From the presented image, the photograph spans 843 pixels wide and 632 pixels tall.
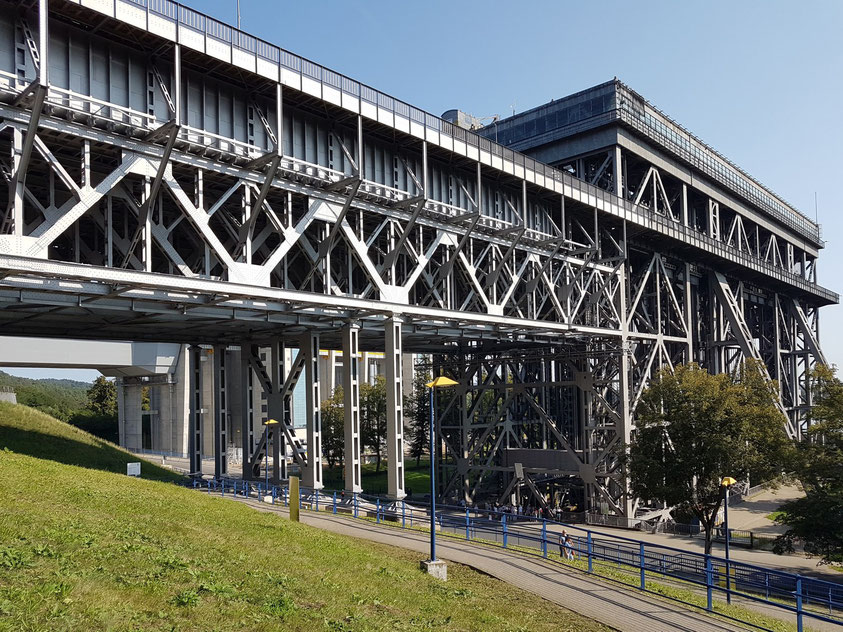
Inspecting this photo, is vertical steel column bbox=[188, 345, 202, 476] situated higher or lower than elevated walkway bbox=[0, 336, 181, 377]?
lower

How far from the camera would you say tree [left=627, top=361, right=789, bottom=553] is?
1171 inches

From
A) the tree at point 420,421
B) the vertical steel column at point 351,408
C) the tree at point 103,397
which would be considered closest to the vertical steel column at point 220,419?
the vertical steel column at point 351,408

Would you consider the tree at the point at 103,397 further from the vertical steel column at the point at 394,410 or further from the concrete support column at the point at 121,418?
the vertical steel column at the point at 394,410

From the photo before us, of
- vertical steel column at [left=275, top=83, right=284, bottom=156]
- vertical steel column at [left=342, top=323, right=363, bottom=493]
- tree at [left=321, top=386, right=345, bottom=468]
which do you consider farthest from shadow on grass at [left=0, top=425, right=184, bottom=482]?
tree at [left=321, top=386, right=345, bottom=468]

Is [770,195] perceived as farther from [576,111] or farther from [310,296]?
[310,296]

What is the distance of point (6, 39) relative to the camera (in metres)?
19.4

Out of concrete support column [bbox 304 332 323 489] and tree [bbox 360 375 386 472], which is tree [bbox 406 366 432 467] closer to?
tree [bbox 360 375 386 472]

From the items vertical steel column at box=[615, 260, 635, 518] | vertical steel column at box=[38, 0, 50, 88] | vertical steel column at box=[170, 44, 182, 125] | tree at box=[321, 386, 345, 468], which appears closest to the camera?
vertical steel column at box=[38, 0, 50, 88]

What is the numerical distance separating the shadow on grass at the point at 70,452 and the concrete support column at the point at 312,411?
28.3ft

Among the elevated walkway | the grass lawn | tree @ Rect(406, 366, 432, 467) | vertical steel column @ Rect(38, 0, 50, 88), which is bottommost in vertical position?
the grass lawn

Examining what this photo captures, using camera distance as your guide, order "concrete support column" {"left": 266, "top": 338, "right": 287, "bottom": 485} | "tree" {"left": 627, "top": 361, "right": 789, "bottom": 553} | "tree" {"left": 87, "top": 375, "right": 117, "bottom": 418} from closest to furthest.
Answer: "tree" {"left": 627, "top": 361, "right": 789, "bottom": 553} < "concrete support column" {"left": 266, "top": 338, "right": 287, "bottom": 485} < "tree" {"left": 87, "top": 375, "right": 117, "bottom": 418}

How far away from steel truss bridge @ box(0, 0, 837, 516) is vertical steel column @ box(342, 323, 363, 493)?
12 cm

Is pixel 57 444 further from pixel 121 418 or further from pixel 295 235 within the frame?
pixel 121 418

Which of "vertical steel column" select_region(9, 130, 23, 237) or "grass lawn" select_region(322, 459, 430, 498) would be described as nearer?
"vertical steel column" select_region(9, 130, 23, 237)
